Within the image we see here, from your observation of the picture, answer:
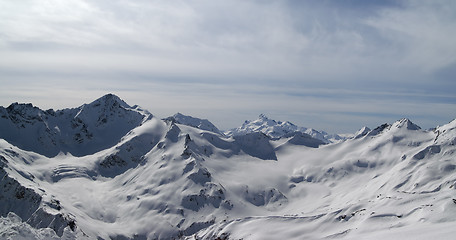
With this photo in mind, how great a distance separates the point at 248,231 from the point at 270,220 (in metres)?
9.65

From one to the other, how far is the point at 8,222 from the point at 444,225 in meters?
80.4

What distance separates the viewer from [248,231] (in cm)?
10631

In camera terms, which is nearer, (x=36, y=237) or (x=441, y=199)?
(x=36, y=237)

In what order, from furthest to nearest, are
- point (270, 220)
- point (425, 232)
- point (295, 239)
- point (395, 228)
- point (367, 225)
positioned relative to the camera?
point (270, 220)
point (295, 239)
point (367, 225)
point (395, 228)
point (425, 232)

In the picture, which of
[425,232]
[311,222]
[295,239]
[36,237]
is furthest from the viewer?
[311,222]

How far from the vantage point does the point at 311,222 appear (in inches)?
4146

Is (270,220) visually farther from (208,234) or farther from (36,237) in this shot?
(36,237)

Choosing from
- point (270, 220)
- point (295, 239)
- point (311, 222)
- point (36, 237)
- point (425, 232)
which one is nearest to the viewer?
point (36, 237)

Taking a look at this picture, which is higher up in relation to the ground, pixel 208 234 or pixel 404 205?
pixel 404 205

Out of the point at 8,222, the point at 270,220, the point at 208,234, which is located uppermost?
the point at 8,222

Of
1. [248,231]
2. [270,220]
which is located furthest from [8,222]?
[270,220]

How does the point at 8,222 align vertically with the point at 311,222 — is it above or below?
above

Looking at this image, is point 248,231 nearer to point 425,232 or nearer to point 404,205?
point 404,205

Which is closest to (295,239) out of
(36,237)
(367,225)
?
(367,225)
